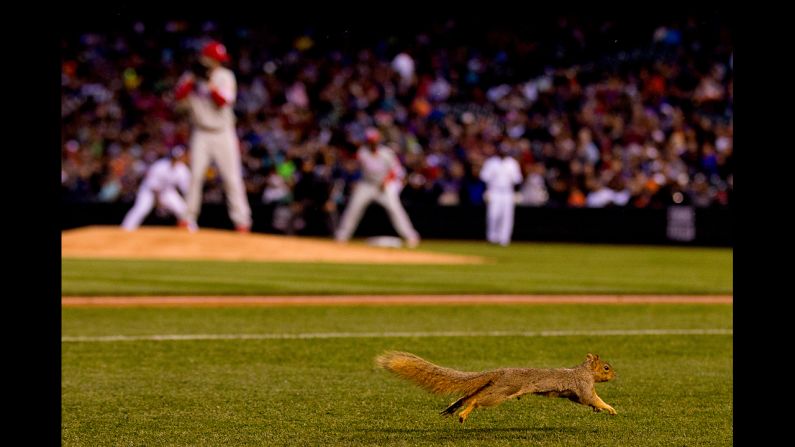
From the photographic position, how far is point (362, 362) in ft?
25.6

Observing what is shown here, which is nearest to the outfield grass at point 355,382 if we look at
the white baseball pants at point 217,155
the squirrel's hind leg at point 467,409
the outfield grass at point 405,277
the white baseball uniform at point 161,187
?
the squirrel's hind leg at point 467,409

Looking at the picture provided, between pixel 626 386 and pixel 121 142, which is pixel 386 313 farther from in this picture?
pixel 121 142

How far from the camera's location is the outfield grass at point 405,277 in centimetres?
1377

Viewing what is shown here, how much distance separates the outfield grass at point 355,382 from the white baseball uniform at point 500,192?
1501 cm

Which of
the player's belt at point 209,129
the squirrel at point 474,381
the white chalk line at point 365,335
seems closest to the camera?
the squirrel at point 474,381

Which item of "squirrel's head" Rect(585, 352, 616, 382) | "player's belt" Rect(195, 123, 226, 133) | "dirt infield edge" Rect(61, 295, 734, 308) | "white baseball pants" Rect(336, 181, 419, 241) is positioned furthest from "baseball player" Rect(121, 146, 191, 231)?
"squirrel's head" Rect(585, 352, 616, 382)

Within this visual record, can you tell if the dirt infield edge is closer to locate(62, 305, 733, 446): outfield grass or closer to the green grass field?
the green grass field

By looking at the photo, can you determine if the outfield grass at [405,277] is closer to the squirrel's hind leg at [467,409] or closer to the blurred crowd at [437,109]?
the blurred crowd at [437,109]

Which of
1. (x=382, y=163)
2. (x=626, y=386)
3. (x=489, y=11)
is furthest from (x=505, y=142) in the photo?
(x=489, y=11)

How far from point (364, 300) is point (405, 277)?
10.9 ft

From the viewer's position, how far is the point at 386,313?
11211 millimetres

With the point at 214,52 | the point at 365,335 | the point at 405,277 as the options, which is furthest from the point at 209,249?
the point at 365,335

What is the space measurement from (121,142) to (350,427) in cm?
2877

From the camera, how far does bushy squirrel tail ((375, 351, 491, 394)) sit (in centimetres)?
467
